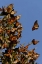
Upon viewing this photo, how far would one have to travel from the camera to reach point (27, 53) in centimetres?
532

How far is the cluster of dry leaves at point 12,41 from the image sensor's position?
5211 millimetres

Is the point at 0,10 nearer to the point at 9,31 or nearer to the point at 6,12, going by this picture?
the point at 6,12

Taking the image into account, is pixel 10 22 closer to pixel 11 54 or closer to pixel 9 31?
pixel 9 31

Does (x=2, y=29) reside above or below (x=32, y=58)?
above

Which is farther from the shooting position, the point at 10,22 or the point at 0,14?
the point at 0,14

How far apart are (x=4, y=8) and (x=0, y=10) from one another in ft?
0.58

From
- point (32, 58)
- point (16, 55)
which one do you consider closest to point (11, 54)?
point (16, 55)

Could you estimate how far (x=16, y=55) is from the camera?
17.5 ft

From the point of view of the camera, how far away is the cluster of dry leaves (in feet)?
17.1

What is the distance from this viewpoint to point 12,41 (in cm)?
531

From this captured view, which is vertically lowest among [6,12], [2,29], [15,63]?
[15,63]

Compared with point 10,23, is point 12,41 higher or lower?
lower

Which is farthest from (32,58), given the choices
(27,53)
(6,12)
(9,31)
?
(6,12)

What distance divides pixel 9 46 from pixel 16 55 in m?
0.30
